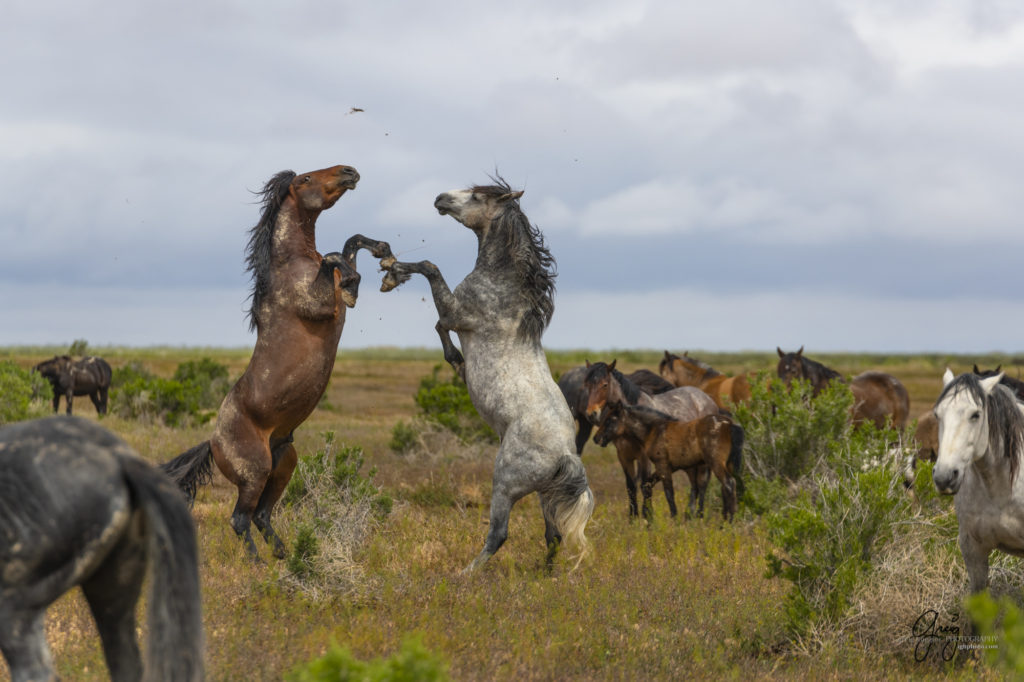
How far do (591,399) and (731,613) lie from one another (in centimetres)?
495

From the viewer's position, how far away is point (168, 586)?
336 centimetres

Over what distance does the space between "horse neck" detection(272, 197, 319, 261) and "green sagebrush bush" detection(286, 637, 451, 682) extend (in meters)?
5.33

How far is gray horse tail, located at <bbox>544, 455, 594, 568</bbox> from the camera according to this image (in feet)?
25.5

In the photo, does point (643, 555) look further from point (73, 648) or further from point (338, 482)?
point (73, 648)

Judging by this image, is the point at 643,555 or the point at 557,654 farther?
the point at 643,555

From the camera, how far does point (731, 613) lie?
6715 mm

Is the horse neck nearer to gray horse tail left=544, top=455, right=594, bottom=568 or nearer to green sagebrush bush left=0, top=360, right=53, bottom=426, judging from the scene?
gray horse tail left=544, top=455, right=594, bottom=568

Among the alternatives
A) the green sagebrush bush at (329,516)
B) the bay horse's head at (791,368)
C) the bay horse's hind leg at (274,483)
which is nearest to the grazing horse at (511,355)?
the green sagebrush bush at (329,516)

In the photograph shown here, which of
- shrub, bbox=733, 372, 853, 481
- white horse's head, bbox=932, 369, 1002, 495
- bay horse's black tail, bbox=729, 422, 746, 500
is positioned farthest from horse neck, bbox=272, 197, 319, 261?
shrub, bbox=733, 372, 853, 481

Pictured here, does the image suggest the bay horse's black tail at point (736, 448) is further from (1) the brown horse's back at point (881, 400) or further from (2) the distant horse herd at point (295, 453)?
(1) the brown horse's back at point (881, 400)

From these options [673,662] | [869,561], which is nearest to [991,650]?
[869,561]

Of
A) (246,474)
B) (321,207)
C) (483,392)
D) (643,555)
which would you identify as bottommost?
(643,555)

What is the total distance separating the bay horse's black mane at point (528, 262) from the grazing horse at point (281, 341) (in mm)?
1066
